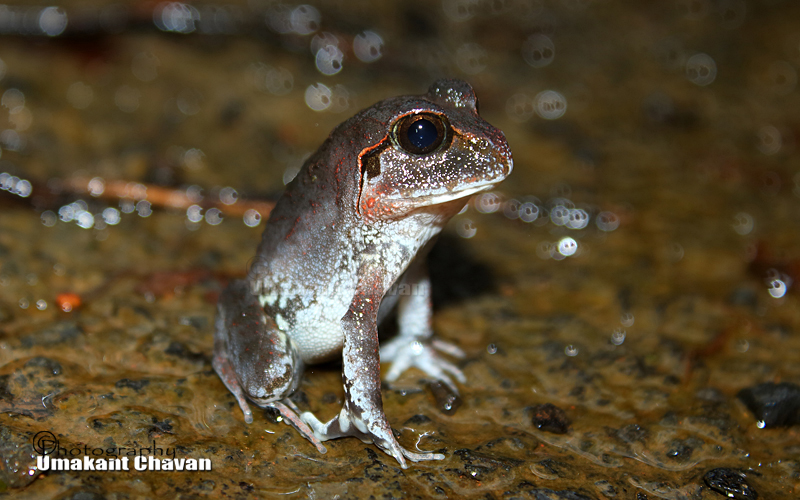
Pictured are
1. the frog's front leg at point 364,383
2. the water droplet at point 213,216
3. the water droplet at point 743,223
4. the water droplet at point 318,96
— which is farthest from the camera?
the water droplet at point 318,96

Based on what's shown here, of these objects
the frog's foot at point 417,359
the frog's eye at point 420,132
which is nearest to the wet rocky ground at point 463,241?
the frog's foot at point 417,359

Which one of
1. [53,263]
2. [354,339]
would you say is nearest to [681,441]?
[354,339]

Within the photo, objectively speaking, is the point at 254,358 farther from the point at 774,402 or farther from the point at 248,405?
the point at 774,402

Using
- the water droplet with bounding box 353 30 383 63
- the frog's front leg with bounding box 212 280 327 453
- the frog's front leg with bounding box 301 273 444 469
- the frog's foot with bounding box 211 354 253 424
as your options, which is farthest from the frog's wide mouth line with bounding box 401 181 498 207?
the water droplet with bounding box 353 30 383 63

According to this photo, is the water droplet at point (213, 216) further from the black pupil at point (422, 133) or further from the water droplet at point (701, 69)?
the water droplet at point (701, 69)

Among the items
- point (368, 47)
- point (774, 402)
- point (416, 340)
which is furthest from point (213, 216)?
point (774, 402)

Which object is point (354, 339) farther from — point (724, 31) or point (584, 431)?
point (724, 31)

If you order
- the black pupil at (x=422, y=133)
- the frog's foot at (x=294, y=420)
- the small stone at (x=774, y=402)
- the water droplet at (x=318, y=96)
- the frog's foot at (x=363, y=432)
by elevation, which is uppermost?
the black pupil at (x=422, y=133)

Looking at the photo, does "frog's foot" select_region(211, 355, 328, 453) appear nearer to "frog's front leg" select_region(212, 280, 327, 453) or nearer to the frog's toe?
"frog's front leg" select_region(212, 280, 327, 453)
